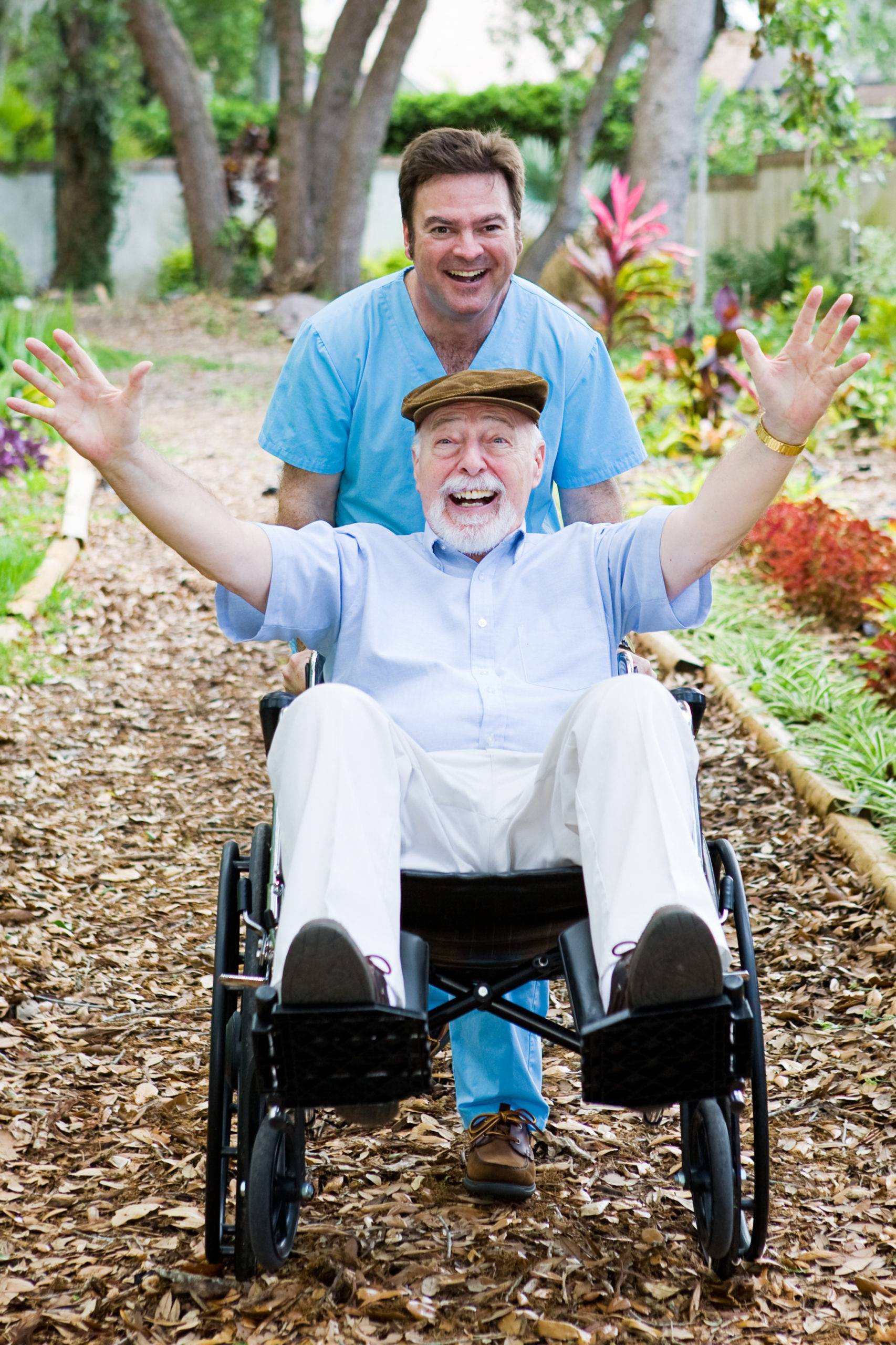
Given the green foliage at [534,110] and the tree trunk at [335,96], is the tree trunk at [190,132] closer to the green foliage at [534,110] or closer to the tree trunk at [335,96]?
the tree trunk at [335,96]

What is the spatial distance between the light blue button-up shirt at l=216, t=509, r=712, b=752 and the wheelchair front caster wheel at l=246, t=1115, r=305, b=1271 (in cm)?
69

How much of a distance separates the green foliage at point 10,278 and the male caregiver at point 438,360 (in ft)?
47.1

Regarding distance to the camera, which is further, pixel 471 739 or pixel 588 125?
pixel 588 125

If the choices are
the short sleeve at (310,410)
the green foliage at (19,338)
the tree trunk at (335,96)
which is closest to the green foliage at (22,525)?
the green foliage at (19,338)

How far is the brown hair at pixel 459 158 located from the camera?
2.89 metres

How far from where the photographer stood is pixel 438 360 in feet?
9.91

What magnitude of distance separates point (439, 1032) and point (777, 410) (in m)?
1.18

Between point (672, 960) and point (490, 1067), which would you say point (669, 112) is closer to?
point (490, 1067)

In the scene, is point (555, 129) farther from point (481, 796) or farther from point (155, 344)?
point (481, 796)

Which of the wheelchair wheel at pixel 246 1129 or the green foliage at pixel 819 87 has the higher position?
the green foliage at pixel 819 87

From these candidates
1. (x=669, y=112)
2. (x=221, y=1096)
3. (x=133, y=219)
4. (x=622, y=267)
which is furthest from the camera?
(x=133, y=219)

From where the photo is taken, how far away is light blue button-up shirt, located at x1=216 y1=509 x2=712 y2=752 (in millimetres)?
2479

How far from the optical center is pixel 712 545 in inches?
96.6

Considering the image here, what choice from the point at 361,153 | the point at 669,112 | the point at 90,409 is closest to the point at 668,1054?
the point at 90,409
